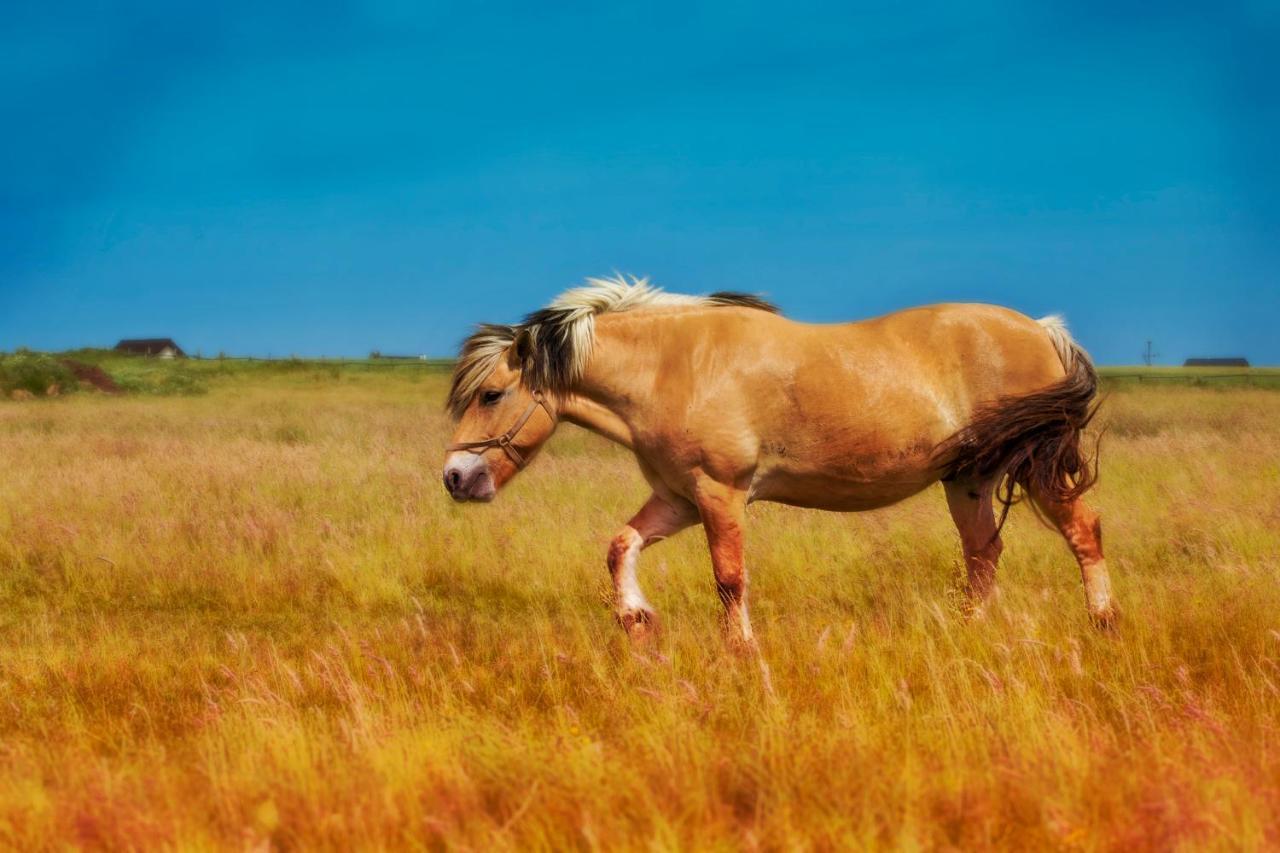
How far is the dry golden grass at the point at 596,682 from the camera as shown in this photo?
3164mm

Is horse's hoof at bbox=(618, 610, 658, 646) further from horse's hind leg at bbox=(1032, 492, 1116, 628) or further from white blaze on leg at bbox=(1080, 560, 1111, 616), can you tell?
white blaze on leg at bbox=(1080, 560, 1111, 616)

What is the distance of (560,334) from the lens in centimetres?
610

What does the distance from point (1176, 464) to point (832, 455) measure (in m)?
9.35

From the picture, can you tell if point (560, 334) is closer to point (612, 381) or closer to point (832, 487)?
point (612, 381)

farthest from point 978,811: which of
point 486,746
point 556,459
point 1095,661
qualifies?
point 556,459

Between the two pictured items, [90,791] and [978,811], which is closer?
[978,811]

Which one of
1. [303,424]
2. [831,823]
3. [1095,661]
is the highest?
[303,424]

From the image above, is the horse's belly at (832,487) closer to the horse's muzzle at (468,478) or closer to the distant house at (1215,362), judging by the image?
the horse's muzzle at (468,478)

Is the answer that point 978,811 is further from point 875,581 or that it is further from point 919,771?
point 875,581

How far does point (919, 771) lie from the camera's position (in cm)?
336

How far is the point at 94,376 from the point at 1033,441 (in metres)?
44.0

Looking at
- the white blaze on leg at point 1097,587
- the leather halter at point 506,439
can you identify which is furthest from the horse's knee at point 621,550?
the white blaze on leg at point 1097,587

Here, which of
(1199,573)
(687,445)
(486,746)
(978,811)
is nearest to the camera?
(978,811)

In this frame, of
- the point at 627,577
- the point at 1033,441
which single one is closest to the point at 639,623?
the point at 627,577
